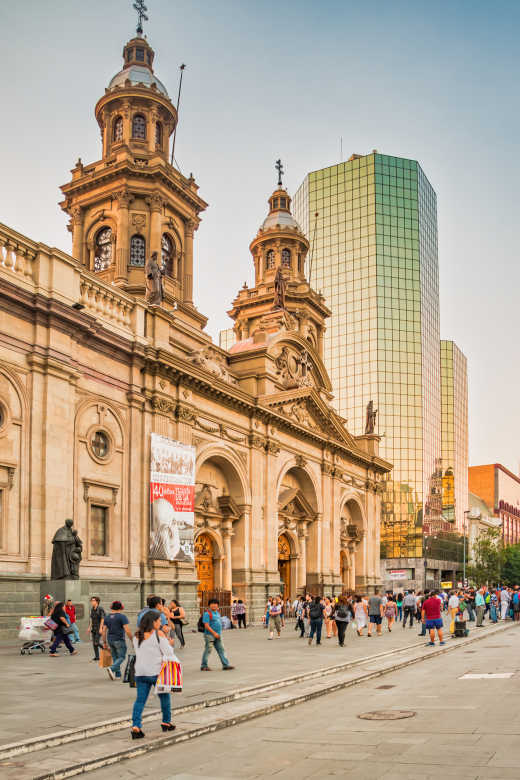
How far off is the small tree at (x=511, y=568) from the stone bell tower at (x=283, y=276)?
58125 mm

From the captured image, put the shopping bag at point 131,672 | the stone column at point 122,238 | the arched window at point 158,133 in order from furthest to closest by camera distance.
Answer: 1. the arched window at point 158,133
2. the stone column at point 122,238
3. the shopping bag at point 131,672

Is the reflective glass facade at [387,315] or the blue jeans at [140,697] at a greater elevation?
the reflective glass facade at [387,315]

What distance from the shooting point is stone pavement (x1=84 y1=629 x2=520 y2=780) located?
882 cm

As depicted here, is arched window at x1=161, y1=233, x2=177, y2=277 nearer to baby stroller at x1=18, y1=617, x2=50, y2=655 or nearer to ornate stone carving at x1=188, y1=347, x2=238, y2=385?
ornate stone carving at x1=188, y1=347, x2=238, y2=385

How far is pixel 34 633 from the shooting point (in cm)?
2269

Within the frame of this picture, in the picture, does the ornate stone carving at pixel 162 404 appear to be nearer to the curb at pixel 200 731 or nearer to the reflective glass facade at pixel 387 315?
the curb at pixel 200 731

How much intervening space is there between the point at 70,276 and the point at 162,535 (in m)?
10.9

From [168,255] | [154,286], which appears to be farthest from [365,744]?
[168,255]

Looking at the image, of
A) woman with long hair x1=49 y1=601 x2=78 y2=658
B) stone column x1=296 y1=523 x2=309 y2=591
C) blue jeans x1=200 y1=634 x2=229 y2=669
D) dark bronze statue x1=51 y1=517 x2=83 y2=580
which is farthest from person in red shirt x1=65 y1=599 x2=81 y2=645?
stone column x1=296 y1=523 x2=309 y2=591

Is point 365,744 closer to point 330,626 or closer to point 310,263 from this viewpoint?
point 330,626

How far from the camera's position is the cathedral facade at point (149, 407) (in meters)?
27.0

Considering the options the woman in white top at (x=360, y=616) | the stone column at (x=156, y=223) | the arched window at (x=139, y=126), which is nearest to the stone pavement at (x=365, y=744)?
the woman in white top at (x=360, y=616)

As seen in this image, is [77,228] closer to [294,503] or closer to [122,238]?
[122,238]

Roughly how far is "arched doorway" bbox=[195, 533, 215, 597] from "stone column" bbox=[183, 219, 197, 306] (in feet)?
45.4
